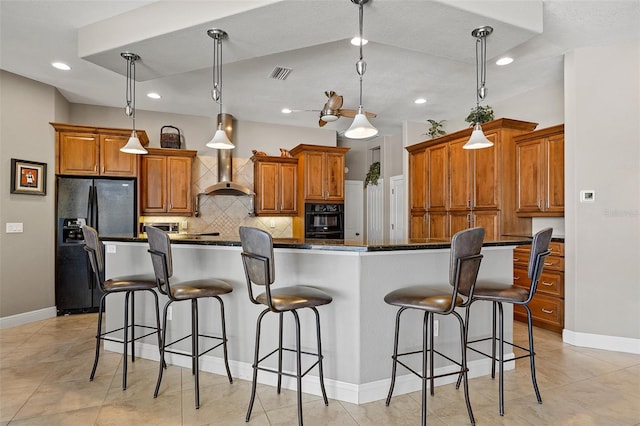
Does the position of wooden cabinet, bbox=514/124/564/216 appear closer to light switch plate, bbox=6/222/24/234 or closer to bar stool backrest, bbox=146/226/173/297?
bar stool backrest, bbox=146/226/173/297

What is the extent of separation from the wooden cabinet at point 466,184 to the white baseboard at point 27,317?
5.17 m

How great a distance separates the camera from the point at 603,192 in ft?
11.4

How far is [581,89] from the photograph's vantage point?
11.8 ft

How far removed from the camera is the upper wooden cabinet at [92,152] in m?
4.70

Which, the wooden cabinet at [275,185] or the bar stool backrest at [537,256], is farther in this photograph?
the wooden cabinet at [275,185]

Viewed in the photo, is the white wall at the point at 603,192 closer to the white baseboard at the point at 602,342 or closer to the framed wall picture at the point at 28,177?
the white baseboard at the point at 602,342

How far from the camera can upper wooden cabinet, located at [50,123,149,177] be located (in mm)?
4695

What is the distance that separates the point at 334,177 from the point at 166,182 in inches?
104

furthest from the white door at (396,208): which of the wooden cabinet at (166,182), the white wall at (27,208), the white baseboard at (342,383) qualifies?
the white wall at (27,208)

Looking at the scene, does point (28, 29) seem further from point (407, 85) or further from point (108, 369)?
point (407, 85)

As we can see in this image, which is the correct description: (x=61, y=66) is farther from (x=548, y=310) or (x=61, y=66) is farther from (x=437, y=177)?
(x=548, y=310)

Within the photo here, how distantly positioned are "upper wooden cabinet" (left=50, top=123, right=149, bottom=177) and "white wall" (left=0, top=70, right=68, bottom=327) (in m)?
0.12

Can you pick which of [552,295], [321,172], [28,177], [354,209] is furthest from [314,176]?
[28,177]

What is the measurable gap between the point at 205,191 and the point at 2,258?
251 centimetres
